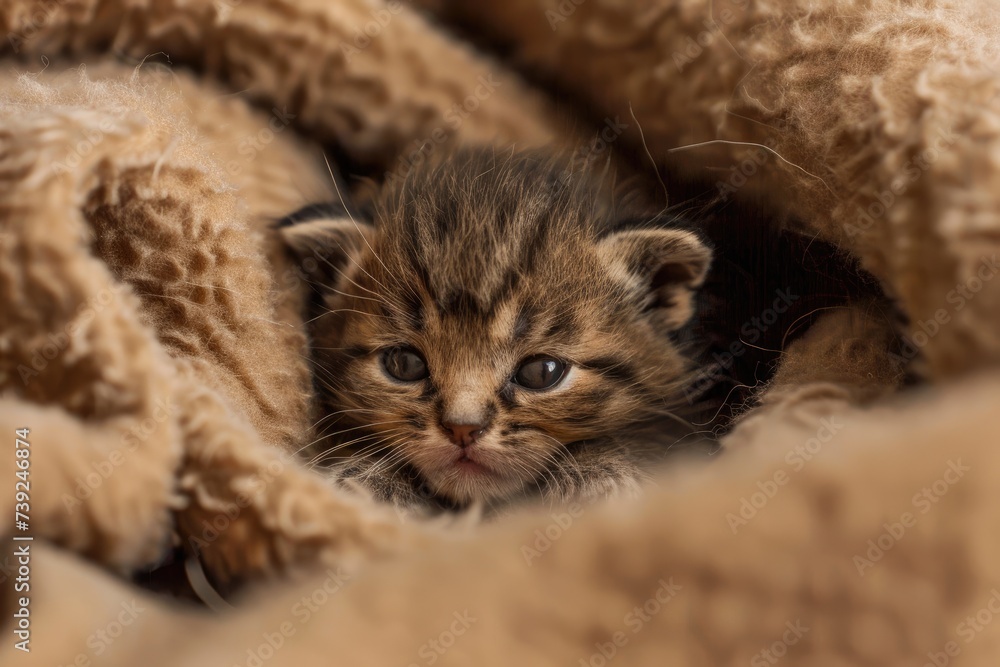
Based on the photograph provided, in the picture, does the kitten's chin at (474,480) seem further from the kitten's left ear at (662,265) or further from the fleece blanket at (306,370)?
the kitten's left ear at (662,265)

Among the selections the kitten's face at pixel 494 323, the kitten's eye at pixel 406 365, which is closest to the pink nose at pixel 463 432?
the kitten's face at pixel 494 323

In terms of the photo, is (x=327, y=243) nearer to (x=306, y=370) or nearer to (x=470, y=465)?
(x=306, y=370)

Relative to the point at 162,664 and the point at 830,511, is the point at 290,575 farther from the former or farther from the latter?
the point at 830,511

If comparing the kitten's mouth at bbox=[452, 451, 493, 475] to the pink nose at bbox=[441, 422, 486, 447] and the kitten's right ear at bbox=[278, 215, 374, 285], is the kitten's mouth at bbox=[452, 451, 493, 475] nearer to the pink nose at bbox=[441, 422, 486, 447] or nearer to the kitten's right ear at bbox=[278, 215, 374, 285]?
the pink nose at bbox=[441, 422, 486, 447]

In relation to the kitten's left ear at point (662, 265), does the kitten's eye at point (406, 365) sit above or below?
below

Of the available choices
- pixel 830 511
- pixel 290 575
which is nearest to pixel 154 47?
pixel 290 575
